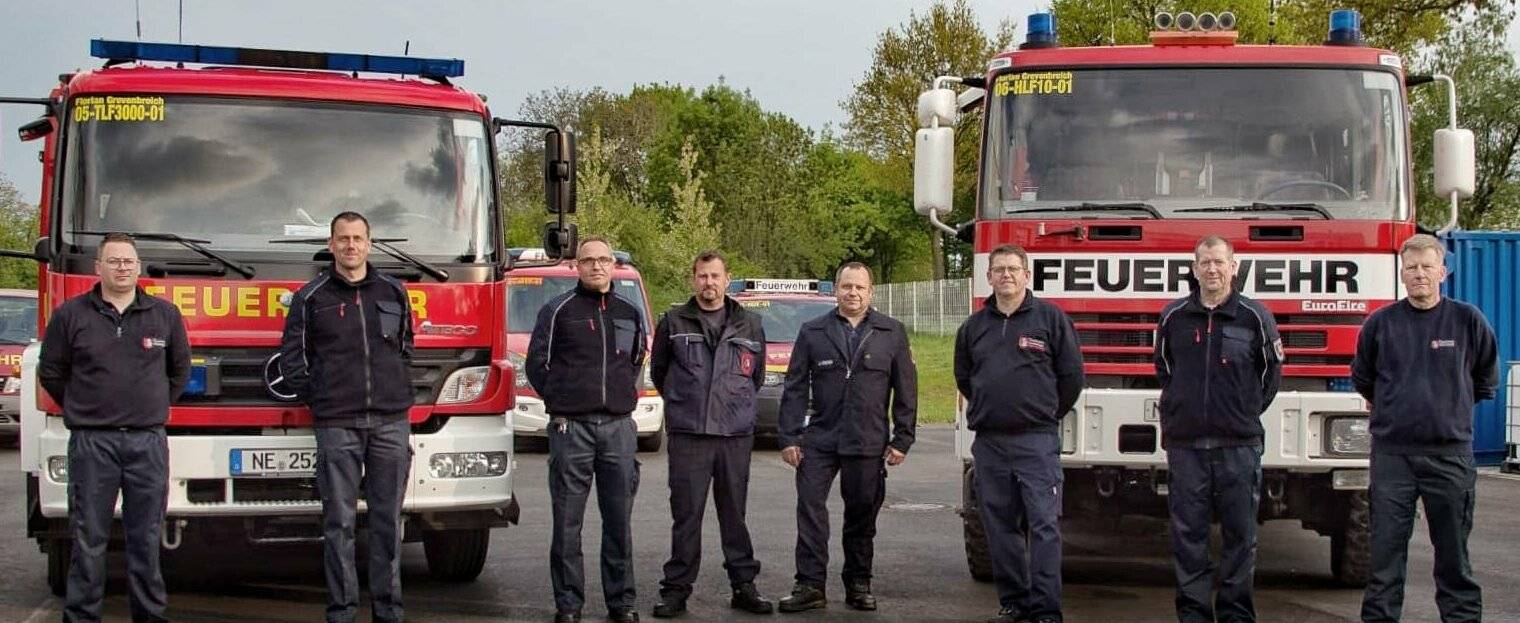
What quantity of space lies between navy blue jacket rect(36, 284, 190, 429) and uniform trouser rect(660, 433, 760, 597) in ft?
8.07

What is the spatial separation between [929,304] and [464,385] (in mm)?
41087

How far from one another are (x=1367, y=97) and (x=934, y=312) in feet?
129

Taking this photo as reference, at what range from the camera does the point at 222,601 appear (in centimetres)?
930

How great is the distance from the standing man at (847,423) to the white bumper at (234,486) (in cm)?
154

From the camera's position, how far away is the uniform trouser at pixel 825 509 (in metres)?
9.12

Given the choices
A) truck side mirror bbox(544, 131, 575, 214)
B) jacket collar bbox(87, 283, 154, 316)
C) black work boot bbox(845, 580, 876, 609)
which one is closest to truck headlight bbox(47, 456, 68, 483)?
jacket collar bbox(87, 283, 154, 316)

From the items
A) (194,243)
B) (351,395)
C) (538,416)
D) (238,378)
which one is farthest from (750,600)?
(538,416)

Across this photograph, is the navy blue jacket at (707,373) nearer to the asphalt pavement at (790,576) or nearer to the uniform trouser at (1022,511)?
the asphalt pavement at (790,576)

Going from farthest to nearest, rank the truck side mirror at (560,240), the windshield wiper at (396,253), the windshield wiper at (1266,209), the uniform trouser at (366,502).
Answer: the truck side mirror at (560,240) < the windshield wiper at (1266,209) < the windshield wiper at (396,253) < the uniform trouser at (366,502)

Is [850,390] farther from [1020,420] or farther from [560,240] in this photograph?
[560,240]

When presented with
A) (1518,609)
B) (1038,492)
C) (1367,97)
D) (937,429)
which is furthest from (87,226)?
(937,429)

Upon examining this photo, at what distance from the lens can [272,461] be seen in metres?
8.43

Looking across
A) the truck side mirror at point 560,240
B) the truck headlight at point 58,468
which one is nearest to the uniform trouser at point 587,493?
the truck side mirror at point 560,240

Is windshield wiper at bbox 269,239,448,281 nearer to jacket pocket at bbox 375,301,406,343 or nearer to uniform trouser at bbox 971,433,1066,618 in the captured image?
jacket pocket at bbox 375,301,406,343
